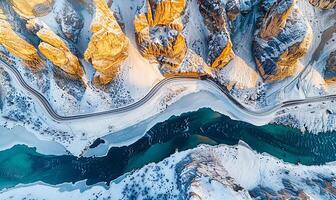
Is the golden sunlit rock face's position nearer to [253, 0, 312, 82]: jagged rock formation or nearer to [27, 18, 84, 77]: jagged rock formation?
[27, 18, 84, 77]: jagged rock formation

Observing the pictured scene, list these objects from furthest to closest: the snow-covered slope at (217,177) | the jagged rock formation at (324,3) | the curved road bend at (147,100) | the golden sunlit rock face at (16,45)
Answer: the curved road bend at (147,100), the jagged rock formation at (324,3), the golden sunlit rock face at (16,45), the snow-covered slope at (217,177)

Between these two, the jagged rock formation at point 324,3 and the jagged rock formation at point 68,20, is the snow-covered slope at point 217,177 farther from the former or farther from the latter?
the jagged rock formation at point 324,3

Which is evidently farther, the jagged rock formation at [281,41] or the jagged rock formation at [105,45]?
the jagged rock formation at [281,41]

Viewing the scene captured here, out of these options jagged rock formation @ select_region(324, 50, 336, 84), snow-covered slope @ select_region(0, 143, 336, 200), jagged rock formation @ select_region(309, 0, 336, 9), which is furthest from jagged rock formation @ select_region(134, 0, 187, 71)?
jagged rock formation @ select_region(324, 50, 336, 84)

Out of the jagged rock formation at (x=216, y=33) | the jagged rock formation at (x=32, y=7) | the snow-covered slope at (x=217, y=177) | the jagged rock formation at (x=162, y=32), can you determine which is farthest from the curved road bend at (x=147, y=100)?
the jagged rock formation at (x=32, y=7)

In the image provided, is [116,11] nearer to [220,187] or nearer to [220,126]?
[220,126]

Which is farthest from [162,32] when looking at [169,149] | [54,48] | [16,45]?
[16,45]

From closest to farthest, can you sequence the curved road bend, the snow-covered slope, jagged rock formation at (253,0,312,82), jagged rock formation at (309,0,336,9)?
jagged rock formation at (253,0,312,82) → the snow-covered slope → jagged rock formation at (309,0,336,9) → the curved road bend
